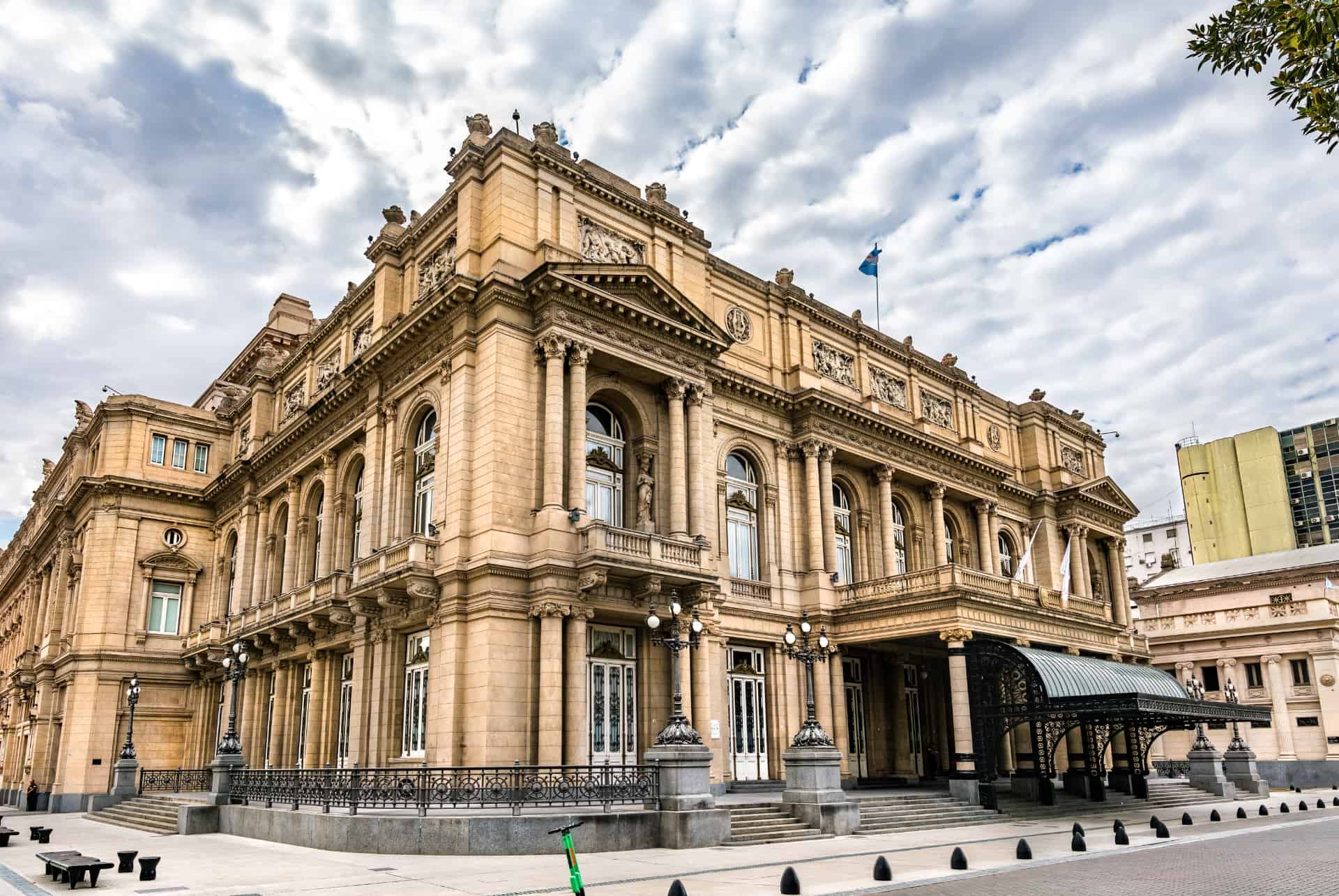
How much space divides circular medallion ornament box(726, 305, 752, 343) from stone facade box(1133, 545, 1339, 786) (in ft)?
114

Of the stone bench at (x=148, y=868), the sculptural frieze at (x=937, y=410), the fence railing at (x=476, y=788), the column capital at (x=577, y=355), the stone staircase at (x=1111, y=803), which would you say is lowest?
the stone staircase at (x=1111, y=803)

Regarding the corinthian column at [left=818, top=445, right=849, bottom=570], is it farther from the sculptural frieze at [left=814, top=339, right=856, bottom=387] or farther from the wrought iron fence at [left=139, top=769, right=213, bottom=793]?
the wrought iron fence at [left=139, top=769, right=213, bottom=793]

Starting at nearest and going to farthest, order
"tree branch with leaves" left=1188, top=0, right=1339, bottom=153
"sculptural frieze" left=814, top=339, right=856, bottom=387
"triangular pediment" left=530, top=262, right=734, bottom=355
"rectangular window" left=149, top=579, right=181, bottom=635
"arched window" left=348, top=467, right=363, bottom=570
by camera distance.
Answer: "tree branch with leaves" left=1188, top=0, right=1339, bottom=153
"triangular pediment" left=530, top=262, right=734, bottom=355
"arched window" left=348, top=467, right=363, bottom=570
"sculptural frieze" left=814, top=339, right=856, bottom=387
"rectangular window" left=149, top=579, right=181, bottom=635

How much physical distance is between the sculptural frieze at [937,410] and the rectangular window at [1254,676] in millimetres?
24109

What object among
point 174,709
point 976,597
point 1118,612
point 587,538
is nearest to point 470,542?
point 587,538

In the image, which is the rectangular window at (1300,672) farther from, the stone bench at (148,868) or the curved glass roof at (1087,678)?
the stone bench at (148,868)

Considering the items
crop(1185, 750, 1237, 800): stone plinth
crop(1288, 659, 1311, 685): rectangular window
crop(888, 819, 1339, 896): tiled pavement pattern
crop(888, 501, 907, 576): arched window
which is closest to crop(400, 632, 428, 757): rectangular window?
crop(888, 819, 1339, 896): tiled pavement pattern

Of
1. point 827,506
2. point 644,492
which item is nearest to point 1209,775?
point 827,506

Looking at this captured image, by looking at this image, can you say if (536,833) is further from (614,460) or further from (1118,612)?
(1118,612)

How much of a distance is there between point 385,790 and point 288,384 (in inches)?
1059

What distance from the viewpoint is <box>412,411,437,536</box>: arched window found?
31.4 meters

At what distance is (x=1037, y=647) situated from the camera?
118 feet

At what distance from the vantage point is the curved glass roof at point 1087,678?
30.1 meters

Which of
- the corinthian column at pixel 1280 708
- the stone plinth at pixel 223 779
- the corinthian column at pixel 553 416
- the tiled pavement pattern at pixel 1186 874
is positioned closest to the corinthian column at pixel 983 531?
the corinthian column at pixel 1280 708
